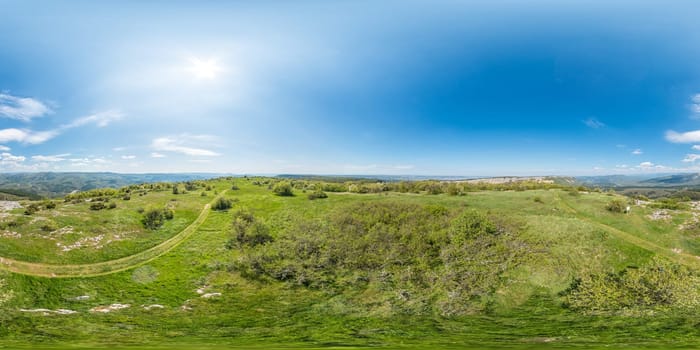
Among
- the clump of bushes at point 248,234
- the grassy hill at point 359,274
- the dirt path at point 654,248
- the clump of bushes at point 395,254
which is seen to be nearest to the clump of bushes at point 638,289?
the grassy hill at point 359,274

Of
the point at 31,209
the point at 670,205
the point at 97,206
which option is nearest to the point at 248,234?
the point at 97,206

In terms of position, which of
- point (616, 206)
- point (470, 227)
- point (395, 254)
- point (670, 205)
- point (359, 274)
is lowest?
point (359, 274)

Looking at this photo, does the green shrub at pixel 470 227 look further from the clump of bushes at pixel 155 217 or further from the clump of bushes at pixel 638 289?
the clump of bushes at pixel 155 217

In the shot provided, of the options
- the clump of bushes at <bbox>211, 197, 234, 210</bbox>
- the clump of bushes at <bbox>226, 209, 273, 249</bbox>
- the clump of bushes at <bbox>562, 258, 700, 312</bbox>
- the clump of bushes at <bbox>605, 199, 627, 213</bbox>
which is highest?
the clump of bushes at <bbox>605, 199, 627, 213</bbox>

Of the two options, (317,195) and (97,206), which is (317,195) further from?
(97,206)

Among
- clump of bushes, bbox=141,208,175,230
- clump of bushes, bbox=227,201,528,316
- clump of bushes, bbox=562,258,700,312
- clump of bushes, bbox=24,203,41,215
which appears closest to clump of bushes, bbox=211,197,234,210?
clump of bushes, bbox=141,208,175,230

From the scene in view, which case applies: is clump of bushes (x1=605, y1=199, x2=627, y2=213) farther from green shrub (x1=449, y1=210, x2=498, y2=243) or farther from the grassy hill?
green shrub (x1=449, y1=210, x2=498, y2=243)
